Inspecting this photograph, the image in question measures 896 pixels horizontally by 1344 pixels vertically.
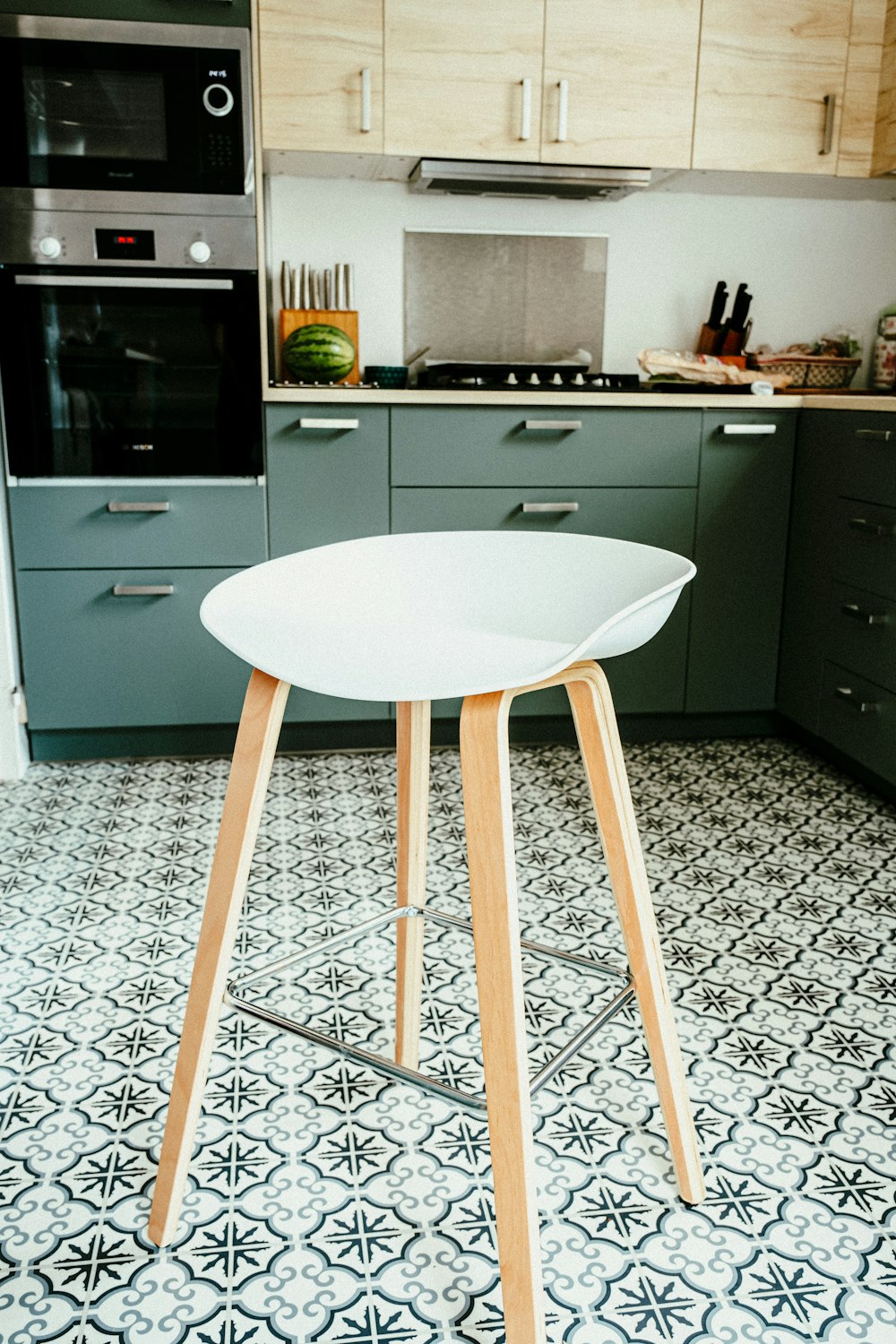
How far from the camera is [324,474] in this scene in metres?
2.62

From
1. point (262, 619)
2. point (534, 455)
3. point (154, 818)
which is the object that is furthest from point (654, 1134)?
point (534, 455)

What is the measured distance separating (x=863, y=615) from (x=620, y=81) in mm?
1457

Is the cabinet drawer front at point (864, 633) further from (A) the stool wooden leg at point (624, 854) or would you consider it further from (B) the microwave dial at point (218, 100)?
(B) the microwave dial at point (218, 100)

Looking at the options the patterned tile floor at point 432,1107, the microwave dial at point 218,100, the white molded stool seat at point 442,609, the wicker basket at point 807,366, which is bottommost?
the patterned tile floor at point 432,1107

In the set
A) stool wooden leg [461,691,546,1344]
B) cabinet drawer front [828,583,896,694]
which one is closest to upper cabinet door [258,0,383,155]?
cabinet drawer front [828,583,896,694]

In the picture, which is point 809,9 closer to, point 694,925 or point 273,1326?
point 694,925

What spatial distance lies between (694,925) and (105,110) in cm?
215

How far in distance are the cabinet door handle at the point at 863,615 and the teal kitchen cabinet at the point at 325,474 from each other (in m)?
1.11

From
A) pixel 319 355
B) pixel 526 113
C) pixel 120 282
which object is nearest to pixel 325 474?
pixel 319 355

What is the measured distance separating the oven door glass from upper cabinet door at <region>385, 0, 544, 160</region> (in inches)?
23.5

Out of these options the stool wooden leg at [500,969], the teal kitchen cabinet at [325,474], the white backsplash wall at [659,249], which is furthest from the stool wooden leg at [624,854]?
the white backsplash wall at [659,249]

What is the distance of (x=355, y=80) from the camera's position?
8.60ft

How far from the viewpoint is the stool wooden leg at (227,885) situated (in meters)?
1.07

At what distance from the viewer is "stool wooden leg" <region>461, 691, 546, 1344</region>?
3.12 feet
